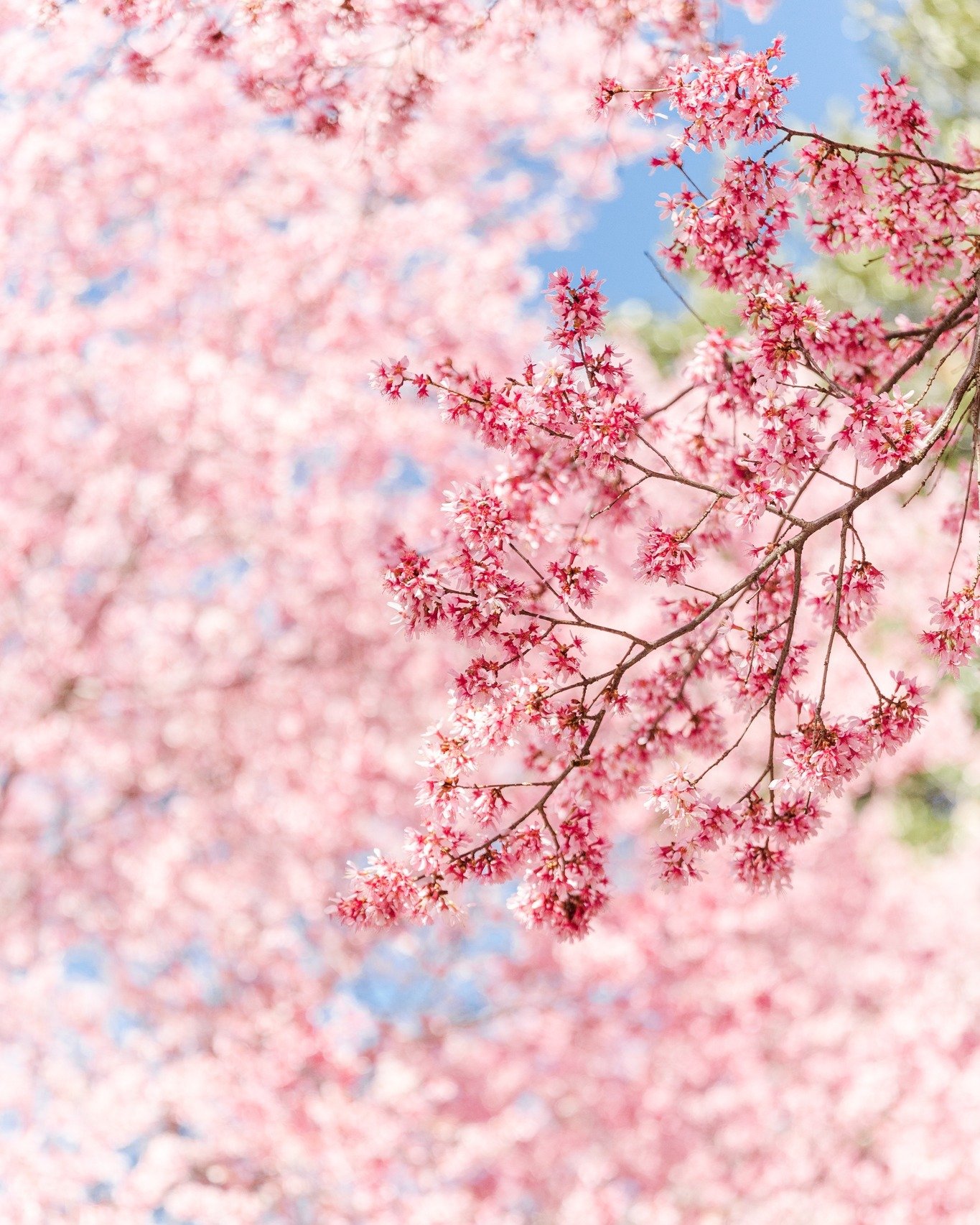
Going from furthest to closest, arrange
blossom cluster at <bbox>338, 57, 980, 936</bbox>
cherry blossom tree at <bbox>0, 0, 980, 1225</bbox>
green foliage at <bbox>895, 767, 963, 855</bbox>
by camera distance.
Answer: green foliage at <bbox>895, 767, 963, 855</bbox>, cherry blossom tree at <bbox>0, 0, 980, 1225</bbox>, blossom cluster at <bbox>338, 57, 980, 936</bbox>

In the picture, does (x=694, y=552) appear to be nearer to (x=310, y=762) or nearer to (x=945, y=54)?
(x=310, y=762)

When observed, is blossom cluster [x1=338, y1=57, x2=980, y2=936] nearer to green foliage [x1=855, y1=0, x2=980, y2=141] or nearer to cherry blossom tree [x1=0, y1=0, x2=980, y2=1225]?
cherry blossom tree [x1=0, y1=0, x2=980, y2=1225]

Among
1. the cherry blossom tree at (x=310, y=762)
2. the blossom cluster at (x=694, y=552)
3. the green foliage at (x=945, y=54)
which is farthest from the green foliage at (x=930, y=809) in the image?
the blossom cluster at (x=694, y=552)

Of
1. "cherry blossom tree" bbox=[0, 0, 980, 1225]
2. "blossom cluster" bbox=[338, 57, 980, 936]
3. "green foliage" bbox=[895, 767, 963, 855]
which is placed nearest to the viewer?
"blossom cluster" bbox=[338, 57, 980, 936]

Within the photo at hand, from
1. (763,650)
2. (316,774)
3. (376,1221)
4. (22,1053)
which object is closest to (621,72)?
(763,650)

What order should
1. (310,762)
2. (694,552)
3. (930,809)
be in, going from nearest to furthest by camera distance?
(694,552) < (310,762) < (930,809)

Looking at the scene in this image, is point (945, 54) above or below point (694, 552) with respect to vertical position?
above

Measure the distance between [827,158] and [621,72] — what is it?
6.41ft

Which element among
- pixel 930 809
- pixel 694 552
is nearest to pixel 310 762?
pixel 694 552

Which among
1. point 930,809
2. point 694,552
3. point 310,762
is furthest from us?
point 930,809

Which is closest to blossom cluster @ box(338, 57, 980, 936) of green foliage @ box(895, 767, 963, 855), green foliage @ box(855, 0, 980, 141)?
green foliage @ box(855, 0, 980, 141)

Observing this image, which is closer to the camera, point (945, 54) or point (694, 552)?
point (694, 552)

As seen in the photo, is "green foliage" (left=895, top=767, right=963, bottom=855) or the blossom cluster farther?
"green foliage" (left=895, top=767, right=963, bottom=855)

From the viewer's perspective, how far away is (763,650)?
312 cm
